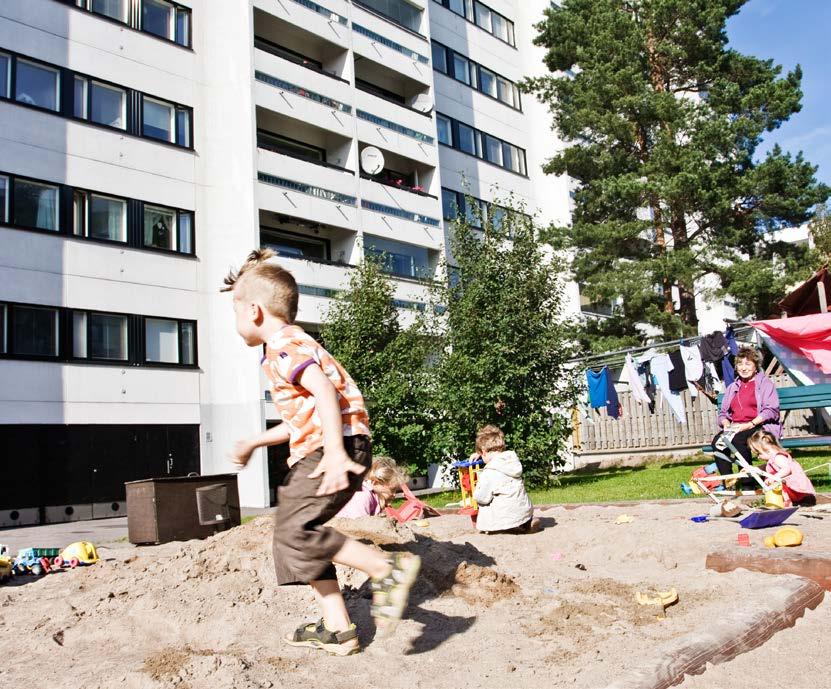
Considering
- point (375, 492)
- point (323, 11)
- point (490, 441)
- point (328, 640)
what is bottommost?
point (328, 640)

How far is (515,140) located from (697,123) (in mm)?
13952

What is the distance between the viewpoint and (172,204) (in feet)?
78.3

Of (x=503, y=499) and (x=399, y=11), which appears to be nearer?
(x=503, y=499)

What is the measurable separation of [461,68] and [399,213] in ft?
34.2

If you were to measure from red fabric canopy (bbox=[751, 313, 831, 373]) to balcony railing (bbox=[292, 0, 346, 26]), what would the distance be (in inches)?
793

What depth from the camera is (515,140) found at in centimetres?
3856

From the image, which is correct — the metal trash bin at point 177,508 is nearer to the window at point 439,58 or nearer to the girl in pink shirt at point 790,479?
the girl in pink shirt at point 790,479

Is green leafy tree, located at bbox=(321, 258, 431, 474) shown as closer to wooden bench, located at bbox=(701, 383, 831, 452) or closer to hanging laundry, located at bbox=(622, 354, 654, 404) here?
hanging laundry, located at bbox=(622, 354, 654, 404)

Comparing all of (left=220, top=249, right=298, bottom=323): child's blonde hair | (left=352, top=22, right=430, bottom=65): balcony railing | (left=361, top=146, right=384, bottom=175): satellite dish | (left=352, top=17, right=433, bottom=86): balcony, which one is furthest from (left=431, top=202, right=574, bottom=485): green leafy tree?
(left=352, top=22, right=430, bottom=65): balcony railing

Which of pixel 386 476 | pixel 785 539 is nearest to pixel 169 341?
pixel 386 476

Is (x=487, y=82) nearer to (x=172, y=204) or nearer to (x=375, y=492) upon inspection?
(x=172, y=204)

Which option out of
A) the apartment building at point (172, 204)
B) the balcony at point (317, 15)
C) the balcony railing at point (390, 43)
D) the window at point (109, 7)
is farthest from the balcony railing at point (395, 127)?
the window at point (109, 7)

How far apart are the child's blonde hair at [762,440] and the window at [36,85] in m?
20.1

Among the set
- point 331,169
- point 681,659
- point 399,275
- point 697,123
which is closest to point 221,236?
point 331,169
